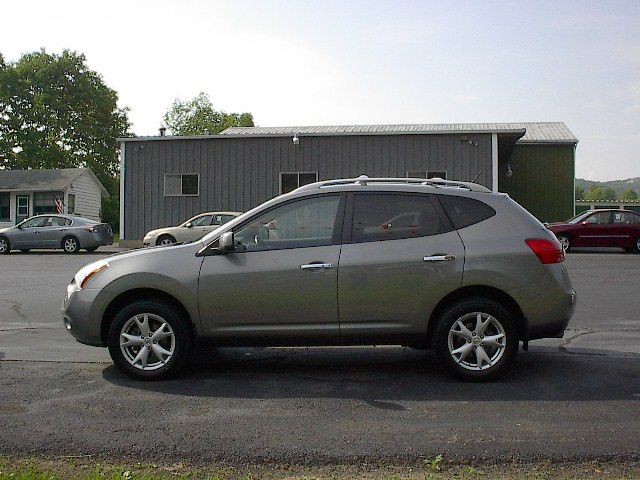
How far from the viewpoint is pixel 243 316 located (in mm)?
5926

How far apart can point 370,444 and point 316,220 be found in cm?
230

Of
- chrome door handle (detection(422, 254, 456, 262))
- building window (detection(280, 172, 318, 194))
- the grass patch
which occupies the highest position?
building window (detection(280, 172, 318, 194))

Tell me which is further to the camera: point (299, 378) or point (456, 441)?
point (299, 378)

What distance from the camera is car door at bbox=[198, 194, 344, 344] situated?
19.3 feet

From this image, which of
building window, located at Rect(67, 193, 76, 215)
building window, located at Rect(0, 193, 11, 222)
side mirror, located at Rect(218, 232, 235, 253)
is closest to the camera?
side mirror, located at Rect(218, 232, 235, 253)

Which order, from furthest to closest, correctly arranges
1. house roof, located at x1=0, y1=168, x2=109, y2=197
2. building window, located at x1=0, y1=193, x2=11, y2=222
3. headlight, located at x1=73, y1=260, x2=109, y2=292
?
building window, located at x1=0, y1=193, x2=11, y2=222 → house roof, located at x1=0, y1=168, x2=109, y2=197 → headlight, located at x1=73, y1=260, x2=109, y2=292

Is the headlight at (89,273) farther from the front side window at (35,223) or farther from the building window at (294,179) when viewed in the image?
the building window at (294,179)

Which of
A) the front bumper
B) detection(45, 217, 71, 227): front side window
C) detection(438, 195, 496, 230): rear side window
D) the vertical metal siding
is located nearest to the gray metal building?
the vertical metal siding

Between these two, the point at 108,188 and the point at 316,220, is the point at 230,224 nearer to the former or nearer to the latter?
the point at 316,220

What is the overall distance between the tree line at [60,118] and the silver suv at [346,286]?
54.0 metres

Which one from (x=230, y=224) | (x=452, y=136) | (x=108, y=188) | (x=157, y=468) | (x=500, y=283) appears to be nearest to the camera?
(x=157, y=468)

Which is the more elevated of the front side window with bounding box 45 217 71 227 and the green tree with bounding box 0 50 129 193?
the green tree with bounding box 0 50 129 193

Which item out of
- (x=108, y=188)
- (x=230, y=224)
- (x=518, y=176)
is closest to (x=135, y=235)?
(x=518, y=176)

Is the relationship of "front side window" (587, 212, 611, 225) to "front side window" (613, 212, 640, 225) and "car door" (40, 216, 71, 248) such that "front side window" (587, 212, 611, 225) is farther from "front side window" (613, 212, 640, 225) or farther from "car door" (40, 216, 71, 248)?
"car door" (40, 216, 71, 248)
